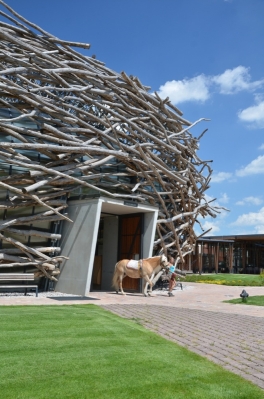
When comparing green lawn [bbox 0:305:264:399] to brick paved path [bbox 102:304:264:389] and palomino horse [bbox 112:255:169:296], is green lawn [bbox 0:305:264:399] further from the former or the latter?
palomino horse [bbox 112:255:169:296]

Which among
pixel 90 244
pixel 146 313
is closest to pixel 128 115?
pixel 90 244

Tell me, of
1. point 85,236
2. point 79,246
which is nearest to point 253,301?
point 85,236

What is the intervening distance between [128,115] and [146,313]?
383 inches

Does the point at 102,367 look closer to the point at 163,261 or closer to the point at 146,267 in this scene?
the point at 163,261

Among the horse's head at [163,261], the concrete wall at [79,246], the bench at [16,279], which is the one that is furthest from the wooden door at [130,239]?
the bench at [16,279]

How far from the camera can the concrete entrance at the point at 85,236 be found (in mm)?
14992

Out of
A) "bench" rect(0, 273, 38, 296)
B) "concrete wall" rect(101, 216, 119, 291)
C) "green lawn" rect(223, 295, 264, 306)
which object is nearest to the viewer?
"bench" rect(0, 273, 38, 296)

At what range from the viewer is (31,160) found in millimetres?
15242

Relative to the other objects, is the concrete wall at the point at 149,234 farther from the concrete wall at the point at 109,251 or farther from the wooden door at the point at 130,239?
the concrete wall at the point at 109,251

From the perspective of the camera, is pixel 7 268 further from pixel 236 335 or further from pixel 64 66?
pixel 236 335

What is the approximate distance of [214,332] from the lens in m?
8.32

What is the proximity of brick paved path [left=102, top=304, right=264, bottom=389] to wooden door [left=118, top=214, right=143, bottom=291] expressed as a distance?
558 centimetres

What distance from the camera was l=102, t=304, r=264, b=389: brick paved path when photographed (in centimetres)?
594

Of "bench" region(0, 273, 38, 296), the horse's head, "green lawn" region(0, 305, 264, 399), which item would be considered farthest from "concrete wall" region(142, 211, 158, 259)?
"green lawn" region(0, 305, 264, 399)
